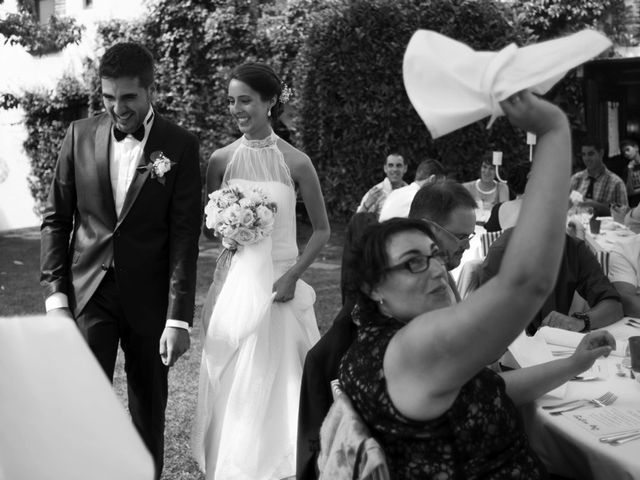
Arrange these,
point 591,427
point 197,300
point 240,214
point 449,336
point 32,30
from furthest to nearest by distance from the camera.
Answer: point 32,30 → point 197,300 → point 240,214 → point 591,427 → point 449,336

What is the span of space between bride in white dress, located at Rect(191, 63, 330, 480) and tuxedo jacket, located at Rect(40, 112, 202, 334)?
63 centimetres

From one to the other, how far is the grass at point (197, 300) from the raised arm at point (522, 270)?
2639mm

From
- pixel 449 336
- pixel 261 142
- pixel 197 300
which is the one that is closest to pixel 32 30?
pixel 197 300

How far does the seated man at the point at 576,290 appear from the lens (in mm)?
3607

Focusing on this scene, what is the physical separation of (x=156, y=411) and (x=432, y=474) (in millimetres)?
1923

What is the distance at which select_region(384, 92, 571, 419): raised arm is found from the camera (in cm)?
164

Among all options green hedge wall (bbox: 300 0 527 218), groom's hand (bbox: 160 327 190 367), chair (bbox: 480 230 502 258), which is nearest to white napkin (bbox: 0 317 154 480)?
groom's hand (bbox: 160 327 190 367)

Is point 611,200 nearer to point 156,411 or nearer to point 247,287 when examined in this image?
point 247,287

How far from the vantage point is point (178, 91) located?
13.5 meters

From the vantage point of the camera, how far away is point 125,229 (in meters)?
3.29

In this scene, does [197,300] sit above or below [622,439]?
below

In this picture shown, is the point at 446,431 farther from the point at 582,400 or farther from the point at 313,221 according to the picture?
the point at 313,221

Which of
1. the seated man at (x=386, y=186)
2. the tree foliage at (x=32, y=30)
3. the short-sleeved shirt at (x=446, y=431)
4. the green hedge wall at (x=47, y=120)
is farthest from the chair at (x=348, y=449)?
the green hedge wall at (x=47, y=120)

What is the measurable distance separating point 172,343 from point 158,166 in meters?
0.77
